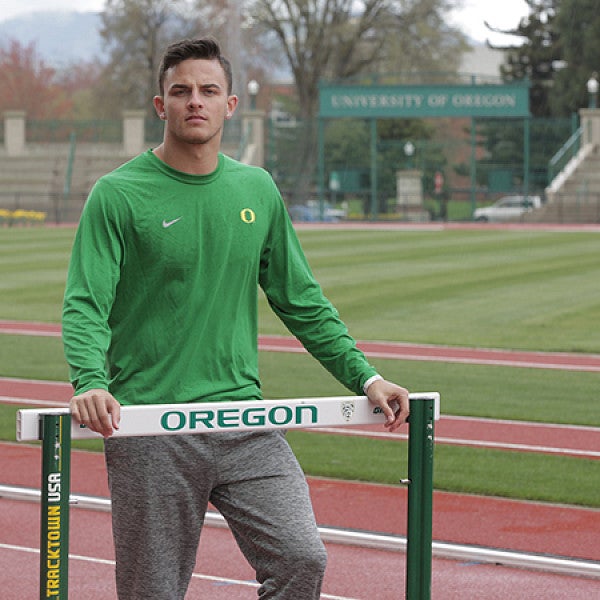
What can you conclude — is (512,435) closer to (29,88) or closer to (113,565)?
(113,565)

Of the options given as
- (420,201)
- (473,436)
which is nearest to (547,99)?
(420,201)

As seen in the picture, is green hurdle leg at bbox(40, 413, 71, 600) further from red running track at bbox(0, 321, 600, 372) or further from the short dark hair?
red running track at bbox(0, 321, 600, 372)

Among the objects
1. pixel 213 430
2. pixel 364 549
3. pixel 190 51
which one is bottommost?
pixel 364 549

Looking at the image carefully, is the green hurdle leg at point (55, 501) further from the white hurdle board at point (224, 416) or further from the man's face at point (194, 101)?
the man's face at point (194, 101)

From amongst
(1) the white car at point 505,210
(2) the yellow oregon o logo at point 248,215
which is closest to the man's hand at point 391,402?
(2) the yellow oregon o logo at point 248,215

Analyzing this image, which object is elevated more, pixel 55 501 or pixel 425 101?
pixel 425 101

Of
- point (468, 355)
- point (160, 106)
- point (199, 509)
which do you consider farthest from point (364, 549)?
point (468, 355)

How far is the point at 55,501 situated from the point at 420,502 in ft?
3.41

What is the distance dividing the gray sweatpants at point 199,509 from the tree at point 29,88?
8309 centimetres

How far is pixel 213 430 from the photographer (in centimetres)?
381

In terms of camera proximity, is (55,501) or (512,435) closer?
(55,501)

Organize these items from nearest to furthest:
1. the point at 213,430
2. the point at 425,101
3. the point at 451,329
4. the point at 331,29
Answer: the point at 213,430
the point at 451,329
the point at 425,101
the point at 331,29

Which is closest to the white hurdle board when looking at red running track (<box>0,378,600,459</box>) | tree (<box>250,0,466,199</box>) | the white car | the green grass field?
the green grass field

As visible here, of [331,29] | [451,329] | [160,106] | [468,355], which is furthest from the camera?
[331,29]
